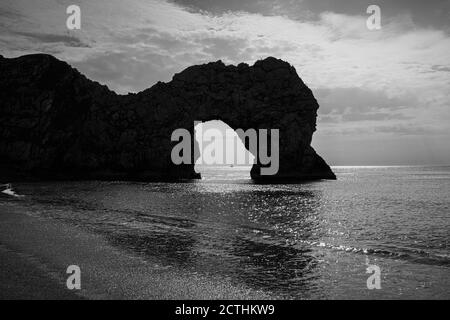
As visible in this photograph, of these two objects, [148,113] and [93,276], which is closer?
[93,276]

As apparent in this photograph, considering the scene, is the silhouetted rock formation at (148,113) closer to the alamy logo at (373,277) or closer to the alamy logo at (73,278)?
the alamy logo at (373,277)

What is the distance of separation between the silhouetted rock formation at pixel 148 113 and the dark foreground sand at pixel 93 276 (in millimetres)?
108332

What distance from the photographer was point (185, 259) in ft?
52.5

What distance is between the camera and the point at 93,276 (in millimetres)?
12359

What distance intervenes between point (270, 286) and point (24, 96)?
132826 millimetres

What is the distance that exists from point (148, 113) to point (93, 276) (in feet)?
393

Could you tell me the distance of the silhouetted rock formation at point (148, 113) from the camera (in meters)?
121

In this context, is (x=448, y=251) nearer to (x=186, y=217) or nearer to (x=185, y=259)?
(x=185, y=259)

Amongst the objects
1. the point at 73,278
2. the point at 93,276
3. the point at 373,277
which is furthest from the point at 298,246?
the point at 73,278

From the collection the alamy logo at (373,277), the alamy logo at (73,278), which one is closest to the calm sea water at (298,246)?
the alamy logo at (373,277)

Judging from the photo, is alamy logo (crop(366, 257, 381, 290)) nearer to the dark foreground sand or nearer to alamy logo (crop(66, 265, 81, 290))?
the dark foreground sand

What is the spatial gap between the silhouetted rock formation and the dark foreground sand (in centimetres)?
10833

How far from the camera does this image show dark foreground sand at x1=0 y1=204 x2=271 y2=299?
10.5 meters

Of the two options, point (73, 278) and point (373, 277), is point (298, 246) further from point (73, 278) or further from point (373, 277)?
point (73, 278)
